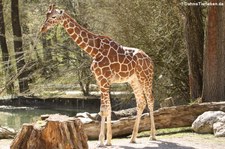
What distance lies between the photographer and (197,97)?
12.0 meters

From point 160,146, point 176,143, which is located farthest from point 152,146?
point 176,143

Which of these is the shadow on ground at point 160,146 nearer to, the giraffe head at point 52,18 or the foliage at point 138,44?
the giraffe head at point 52,18

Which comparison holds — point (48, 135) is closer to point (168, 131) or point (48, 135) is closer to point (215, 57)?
point (168, 131)

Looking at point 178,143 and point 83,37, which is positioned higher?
point 83,37

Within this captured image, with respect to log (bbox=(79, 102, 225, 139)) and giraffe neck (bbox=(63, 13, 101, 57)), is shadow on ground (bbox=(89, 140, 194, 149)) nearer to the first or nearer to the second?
log (bbox=(79, 102, 225, 139))

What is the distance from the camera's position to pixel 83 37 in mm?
8172

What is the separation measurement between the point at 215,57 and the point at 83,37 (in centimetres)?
407

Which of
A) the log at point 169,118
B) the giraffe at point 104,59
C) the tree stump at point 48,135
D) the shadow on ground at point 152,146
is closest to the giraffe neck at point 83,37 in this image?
the giraffe at point 104,59

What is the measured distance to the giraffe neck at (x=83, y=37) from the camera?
8117 millimetres

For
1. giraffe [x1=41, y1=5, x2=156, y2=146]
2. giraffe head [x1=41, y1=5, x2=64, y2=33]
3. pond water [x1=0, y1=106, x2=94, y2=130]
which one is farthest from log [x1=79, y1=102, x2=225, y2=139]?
pond water [x1=0, y1=106, x2=94, y2=130]

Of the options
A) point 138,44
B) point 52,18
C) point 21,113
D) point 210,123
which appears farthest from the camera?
point 21,113

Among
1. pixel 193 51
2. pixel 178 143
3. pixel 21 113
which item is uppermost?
pixel 193 51

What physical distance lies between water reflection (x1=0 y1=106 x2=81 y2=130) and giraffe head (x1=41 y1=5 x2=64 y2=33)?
8.50 meters

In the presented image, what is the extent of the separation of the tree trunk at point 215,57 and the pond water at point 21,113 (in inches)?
287
